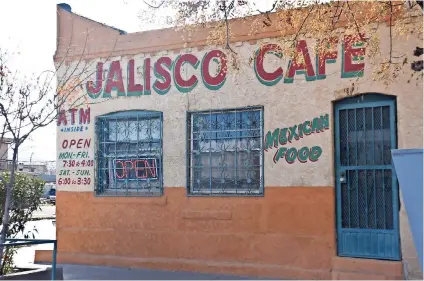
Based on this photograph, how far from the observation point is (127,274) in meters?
10.4

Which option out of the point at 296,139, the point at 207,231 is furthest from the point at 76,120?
the point at 296,139

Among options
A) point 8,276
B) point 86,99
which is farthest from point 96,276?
point 86,99

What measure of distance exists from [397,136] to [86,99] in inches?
237

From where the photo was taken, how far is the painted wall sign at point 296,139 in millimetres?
9547

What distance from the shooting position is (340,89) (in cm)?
938

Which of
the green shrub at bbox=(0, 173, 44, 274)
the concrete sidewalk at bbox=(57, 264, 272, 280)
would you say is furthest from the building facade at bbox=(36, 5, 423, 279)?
the green shrub at bbox=(0, 173, 44, 274)

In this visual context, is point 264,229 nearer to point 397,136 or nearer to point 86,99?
point 397,136

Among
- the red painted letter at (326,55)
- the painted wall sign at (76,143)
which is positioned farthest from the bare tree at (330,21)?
the painted wall sign at (76,143)

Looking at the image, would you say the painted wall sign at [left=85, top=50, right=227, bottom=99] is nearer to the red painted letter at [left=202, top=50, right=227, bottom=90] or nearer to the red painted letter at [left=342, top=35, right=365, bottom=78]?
the red painted letter at [left=202, top=50, right=227, bottom=90]

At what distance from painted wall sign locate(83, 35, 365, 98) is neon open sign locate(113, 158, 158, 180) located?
126 centimetres

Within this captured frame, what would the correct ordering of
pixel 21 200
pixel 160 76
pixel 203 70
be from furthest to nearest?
1. pixel 160 76
2. pixel 21 200
3. pixel 203 70

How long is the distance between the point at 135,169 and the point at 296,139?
3261 millimetres

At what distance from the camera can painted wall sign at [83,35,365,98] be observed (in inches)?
369

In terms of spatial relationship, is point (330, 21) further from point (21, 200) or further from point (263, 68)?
point (21, 200)
